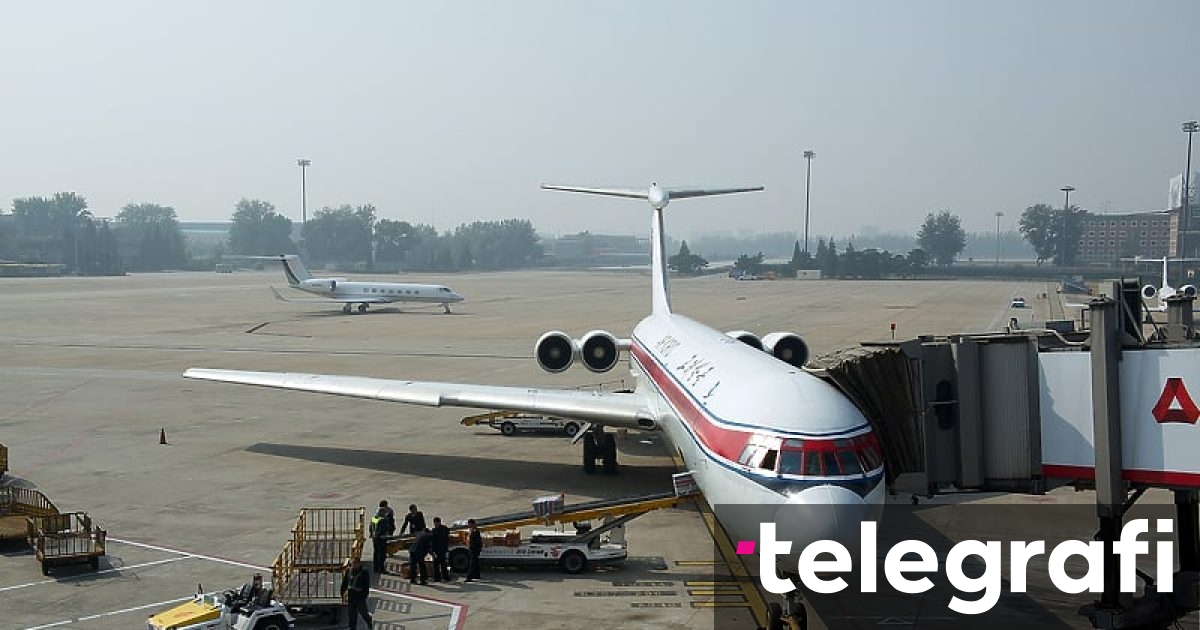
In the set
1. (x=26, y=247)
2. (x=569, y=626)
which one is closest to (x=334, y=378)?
(x=569, y=626)

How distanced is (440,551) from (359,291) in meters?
64.4

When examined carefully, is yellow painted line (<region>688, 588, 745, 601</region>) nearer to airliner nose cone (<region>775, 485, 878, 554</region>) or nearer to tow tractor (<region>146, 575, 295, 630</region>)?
airliner nose cone (<region>775, 485, 878, 554</region>)

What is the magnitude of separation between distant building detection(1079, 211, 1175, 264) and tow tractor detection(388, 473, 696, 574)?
128167mm

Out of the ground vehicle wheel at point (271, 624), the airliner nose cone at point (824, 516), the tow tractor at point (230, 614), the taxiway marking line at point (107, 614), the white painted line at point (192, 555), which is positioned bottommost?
the taxiway marking line at point (107, 614)

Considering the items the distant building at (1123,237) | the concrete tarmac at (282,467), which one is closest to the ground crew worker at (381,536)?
the concrete tarmac at (282,467)

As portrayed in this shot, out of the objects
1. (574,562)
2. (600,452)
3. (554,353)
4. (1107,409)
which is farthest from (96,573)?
(1107,409)

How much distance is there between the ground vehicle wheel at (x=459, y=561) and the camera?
17.2m

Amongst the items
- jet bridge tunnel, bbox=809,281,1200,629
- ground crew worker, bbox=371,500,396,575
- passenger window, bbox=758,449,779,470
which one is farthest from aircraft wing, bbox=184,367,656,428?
passenger window, bbox=758,449,779,470

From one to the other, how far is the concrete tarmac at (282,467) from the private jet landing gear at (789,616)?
1821 mm

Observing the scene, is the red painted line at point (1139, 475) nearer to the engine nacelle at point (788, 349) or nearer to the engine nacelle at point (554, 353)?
the engine nacelle at point (788, 349)

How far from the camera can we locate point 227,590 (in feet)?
52.6

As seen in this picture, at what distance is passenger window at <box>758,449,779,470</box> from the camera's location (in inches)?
507

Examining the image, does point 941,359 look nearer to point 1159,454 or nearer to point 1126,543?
point 1159,454

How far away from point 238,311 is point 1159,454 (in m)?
74.1
